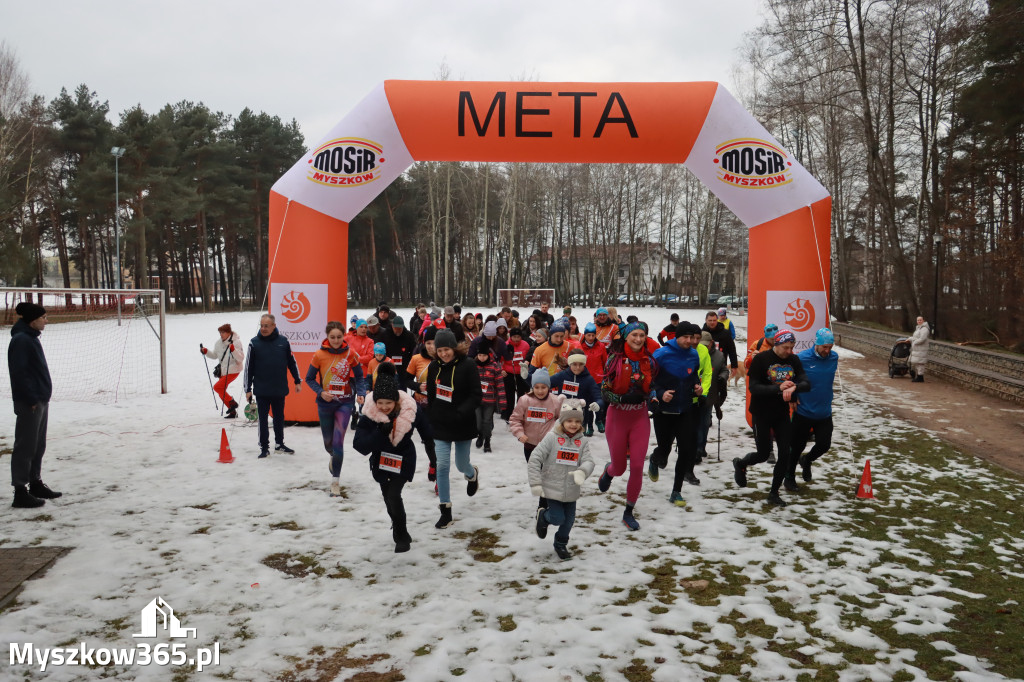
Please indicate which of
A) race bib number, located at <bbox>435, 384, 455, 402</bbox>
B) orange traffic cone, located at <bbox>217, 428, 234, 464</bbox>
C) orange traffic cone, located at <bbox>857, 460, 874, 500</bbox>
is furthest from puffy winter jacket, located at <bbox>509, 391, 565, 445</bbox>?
orange traffic cone, located at <bbox>217, 428, 234, 464</bbox>

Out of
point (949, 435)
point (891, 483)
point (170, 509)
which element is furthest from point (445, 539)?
point (949, 435)

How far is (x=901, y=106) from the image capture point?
2705cm

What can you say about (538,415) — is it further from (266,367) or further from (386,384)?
(266,367)

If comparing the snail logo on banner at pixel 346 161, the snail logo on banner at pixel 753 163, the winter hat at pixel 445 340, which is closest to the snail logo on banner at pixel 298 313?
the snail logo on banner at pixel 346 161

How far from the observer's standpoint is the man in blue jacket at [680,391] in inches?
258

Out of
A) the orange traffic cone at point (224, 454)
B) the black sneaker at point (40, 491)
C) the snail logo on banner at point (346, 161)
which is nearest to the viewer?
the black sneaker at point (40, 491)

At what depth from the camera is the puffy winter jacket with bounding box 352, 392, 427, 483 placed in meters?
5.36

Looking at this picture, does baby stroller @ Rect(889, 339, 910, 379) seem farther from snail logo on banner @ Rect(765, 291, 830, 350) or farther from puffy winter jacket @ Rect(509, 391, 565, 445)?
puffy winter jacket @ Rect(509, 391, 565, 445)

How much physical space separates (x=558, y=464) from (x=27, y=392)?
16.8 feet

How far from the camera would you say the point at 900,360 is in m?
17.2

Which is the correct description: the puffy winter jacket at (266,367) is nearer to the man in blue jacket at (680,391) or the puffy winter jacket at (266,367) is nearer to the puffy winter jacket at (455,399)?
the puffy winter jacket at (455,399)

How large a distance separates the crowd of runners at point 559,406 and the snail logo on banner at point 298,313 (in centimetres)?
122

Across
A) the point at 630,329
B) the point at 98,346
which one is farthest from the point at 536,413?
the point at 98,346

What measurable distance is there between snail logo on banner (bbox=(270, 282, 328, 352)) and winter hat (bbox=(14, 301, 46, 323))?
3.77 metres
